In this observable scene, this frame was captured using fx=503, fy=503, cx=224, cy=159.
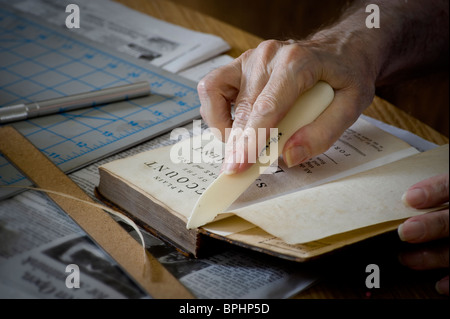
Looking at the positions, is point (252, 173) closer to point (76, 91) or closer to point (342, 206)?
point (342, 206)

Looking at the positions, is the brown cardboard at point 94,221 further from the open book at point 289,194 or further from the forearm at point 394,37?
the forearm at point 394,37

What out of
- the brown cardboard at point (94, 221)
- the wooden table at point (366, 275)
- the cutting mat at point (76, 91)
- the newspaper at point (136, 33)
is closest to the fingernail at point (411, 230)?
the wooden table at point (366, 275)

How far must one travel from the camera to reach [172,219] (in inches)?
22.3

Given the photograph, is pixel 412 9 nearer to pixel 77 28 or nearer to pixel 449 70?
pixel 449 70

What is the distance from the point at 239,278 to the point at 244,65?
1.06ft

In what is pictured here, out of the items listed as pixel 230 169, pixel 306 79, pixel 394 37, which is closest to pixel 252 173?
pixel 230 169

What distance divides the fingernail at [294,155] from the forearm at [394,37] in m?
0.18

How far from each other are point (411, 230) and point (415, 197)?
1.7 inches

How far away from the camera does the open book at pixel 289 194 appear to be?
→ 523mm

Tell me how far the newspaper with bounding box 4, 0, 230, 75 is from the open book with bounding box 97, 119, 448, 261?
0.40 metres

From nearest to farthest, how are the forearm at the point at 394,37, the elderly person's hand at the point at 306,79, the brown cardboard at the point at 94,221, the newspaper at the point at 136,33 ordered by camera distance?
the brown cardboard at the point at 94,221
the elderly person's hand at the point at 306,79
the forearm at the point at 394,37
the newspaper at the point at 136,33

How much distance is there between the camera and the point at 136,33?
1.16 m

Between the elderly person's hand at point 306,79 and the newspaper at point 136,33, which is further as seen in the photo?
the newspaper at point 136,33
